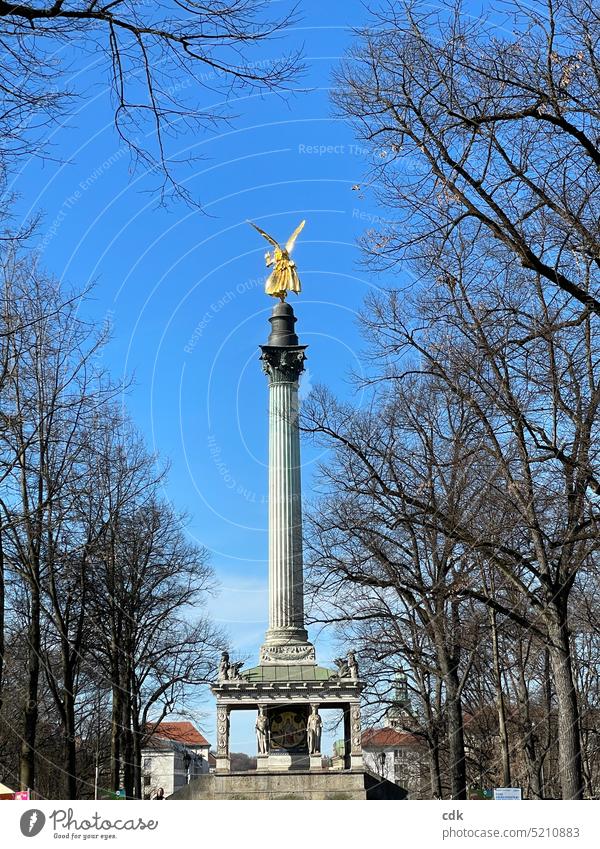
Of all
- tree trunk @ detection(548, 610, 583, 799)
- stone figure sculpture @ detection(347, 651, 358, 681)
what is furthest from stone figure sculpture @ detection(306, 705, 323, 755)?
tree trunk @ detection(548, 610, 583, 799)

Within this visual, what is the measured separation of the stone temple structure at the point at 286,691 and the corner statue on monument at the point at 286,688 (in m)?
0.03

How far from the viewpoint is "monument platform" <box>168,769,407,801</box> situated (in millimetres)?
31406

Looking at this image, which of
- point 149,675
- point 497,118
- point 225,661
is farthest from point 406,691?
point 497,118

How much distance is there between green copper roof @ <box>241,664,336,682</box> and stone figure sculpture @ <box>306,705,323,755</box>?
1.25m

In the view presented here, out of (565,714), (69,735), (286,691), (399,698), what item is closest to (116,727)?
(286,691)

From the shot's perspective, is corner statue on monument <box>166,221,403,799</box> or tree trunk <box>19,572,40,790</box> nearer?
tree trunk <box>19,572,40,790</box>

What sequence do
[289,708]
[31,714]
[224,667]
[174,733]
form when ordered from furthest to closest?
[174,733] < [289,708] < [224,667] < [31,714]

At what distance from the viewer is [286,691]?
3431 cm

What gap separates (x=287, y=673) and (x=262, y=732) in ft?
7.99

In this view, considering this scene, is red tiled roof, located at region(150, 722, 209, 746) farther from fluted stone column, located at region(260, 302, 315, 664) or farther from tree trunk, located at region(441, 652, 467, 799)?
tree trunk, located at region(441, 652, 467, 799)

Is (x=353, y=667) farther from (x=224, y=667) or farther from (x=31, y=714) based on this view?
(x=31, y=714)

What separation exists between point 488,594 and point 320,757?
12738 mm

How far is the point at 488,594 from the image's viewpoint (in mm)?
23766

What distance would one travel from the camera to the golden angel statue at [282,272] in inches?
1789
